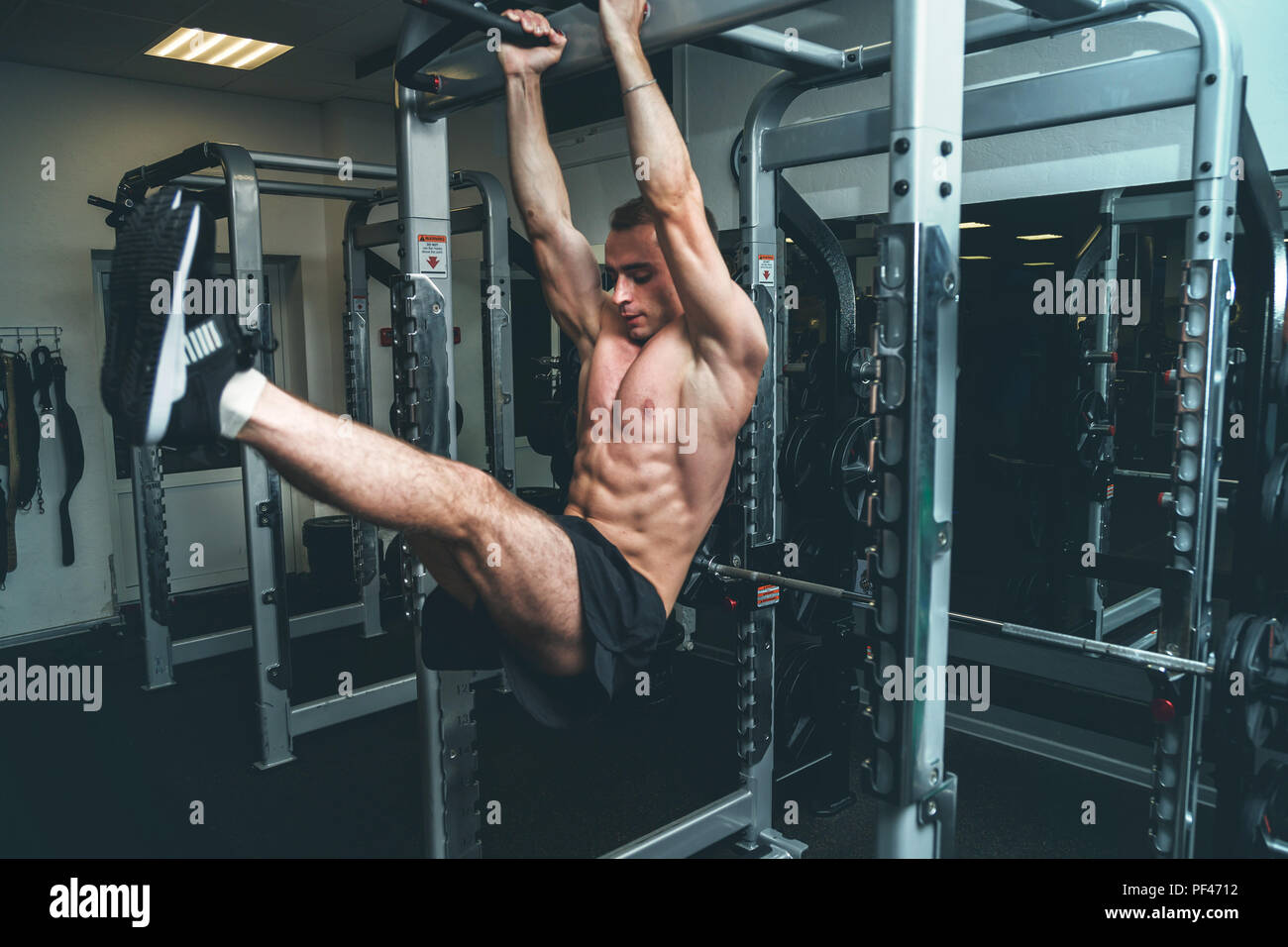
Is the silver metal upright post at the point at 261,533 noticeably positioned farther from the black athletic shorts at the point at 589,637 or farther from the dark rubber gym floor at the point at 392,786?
the black athletic shorts at the point at 589,637

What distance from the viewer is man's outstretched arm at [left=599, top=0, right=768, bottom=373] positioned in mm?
1509

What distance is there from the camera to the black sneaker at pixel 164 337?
3.99ft

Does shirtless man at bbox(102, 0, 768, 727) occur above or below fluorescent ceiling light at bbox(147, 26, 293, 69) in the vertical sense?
below

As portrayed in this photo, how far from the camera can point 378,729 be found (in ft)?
12.0

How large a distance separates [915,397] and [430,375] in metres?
1.07

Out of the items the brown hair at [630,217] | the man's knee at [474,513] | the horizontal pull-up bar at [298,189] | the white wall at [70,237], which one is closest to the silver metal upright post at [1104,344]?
the brown hair at [630,217]

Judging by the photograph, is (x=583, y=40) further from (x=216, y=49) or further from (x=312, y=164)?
(x=216, y=49)

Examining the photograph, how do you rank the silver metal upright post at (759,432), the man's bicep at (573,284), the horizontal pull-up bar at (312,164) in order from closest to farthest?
the man's bicep at (573,284) → the silver metal upright post at (759,432) → the horizontal pull-up bar at (312,164)

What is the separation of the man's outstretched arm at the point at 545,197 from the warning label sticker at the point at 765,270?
50 centimetres

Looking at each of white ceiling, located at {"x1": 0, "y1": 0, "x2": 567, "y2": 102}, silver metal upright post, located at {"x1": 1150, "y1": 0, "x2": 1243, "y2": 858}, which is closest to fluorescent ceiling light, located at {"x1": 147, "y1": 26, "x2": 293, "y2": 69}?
white ceiling, located at {"x1": 0, "y1": 0, "x2": 567, "y2": 102}

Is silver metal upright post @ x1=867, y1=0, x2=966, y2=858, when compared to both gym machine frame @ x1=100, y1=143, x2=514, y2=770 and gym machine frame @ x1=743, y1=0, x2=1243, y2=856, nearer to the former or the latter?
gym machine frame @ x1=743, y1=0, x2=1243, y2=856

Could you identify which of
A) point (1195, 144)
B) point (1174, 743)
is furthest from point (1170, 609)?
point (1195, 144)

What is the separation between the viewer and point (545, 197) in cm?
198

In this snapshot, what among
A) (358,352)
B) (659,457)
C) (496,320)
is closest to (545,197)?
(659,457)
